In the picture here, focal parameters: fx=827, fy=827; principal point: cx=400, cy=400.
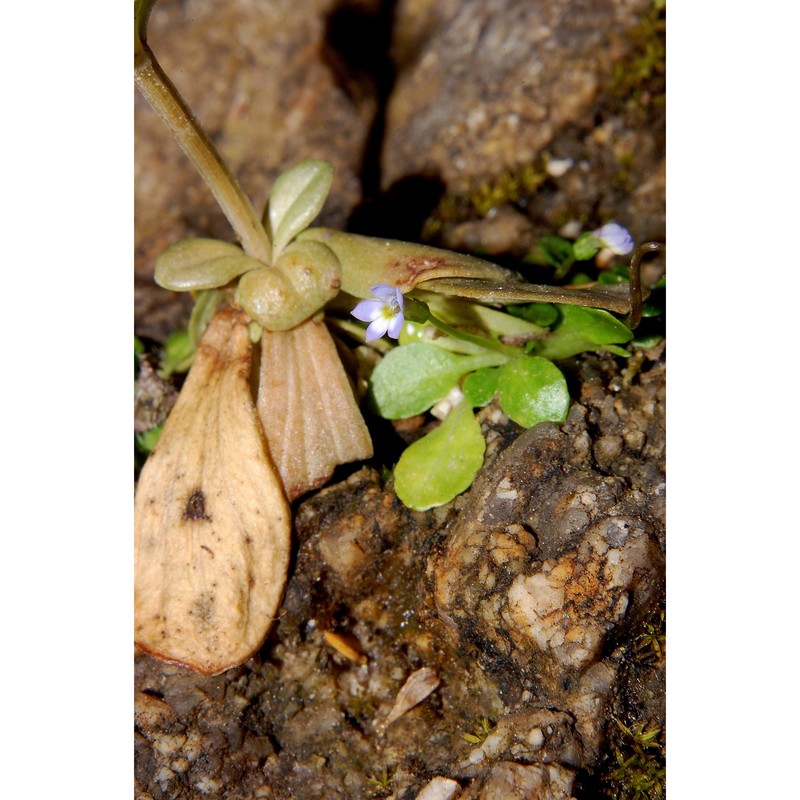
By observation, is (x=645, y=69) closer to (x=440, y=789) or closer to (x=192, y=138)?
(x=192, y=138)

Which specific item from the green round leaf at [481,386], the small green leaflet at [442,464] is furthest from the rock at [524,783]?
the green round leaf at [481,386]

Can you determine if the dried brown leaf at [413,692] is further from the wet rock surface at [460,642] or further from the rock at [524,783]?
the rock at [524,783]

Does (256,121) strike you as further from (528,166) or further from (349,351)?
(349,351)

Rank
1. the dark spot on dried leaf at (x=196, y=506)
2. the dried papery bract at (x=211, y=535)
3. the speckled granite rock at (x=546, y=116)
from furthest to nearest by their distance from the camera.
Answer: the speckled granite rock at (x=546, y=116), the dark spot on dried leaf at (x=196, y=506), the dried papery bract at (x=211, y=535)

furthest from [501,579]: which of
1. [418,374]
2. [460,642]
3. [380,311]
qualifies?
[380,311]

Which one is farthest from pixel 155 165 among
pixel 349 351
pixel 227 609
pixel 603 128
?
pixel 227 609

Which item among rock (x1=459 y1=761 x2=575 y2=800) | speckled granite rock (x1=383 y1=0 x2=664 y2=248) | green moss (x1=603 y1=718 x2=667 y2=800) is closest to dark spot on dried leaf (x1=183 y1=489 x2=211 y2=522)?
rock (x1=459 y1=761 x2=575 y2=800)
